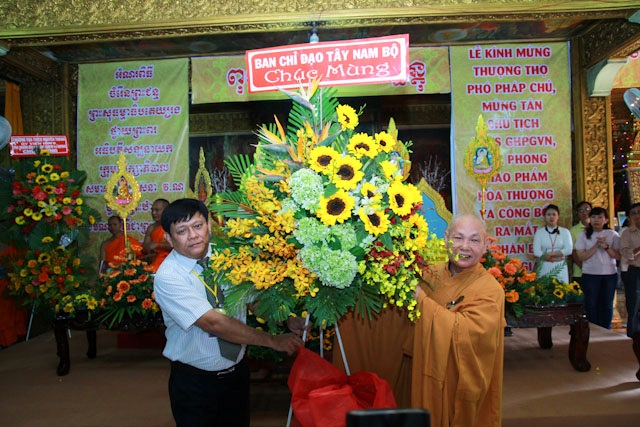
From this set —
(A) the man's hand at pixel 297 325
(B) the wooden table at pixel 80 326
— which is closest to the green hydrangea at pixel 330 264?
(A) the man's hand at pixel 297 325

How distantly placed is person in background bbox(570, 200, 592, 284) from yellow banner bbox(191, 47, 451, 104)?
204 cm

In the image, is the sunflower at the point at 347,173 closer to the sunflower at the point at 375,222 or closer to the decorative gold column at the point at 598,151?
the sunflower at the point at 375,222

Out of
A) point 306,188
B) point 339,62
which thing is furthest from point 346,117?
point 339,62

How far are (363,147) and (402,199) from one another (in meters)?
0.22

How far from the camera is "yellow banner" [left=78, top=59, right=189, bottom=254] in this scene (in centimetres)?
581

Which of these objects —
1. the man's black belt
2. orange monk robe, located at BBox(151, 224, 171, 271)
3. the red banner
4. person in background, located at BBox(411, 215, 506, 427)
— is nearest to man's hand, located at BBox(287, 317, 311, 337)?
the man's black belt

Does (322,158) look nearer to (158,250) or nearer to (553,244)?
(158,250)

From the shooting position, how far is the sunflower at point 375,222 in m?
1.41

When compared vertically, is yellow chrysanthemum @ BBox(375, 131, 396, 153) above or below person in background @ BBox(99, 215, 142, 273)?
above

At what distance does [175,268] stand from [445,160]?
658 centimetres

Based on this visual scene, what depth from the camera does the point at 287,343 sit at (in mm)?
1708

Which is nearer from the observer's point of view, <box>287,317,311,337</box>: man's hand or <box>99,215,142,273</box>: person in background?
<box>287,317,311,337</box>: man's hand

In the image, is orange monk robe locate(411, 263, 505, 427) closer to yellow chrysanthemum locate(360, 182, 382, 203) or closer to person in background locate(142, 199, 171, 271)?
yellow chrysanthemum locate(360, 182, 382, 203)

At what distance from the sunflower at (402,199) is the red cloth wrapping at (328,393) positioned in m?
0.54
